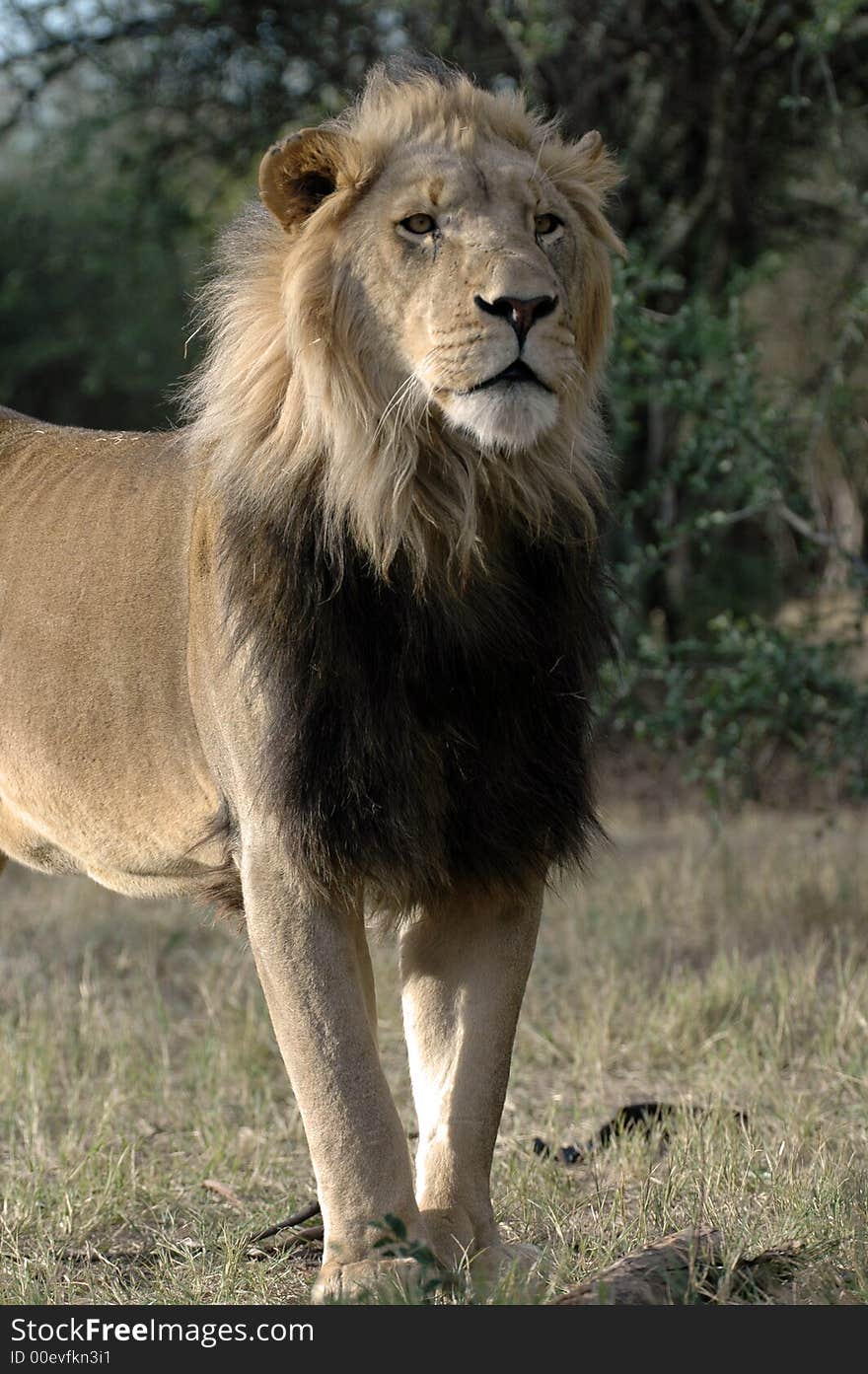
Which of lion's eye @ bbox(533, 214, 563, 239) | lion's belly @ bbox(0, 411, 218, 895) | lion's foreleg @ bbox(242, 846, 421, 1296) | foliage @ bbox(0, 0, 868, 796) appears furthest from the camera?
foliage @ bbox(0, 0, 868, 796)

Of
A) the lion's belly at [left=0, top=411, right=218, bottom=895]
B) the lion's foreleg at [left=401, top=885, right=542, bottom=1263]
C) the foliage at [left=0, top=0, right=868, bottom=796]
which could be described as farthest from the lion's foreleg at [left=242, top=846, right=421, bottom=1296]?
the foliage at [left=0, top=0, right=868, bottom=796]

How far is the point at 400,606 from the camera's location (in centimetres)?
306

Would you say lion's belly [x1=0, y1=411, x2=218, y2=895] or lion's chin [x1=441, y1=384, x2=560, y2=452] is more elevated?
lion's chin [x1=441, y1=384, x2=560, y2=452]

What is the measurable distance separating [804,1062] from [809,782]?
519cm

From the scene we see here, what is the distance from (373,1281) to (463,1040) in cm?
49

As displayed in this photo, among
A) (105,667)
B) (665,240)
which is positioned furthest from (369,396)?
(665,240)

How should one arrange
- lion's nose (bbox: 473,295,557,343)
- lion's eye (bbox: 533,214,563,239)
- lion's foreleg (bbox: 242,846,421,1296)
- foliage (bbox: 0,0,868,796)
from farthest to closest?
foliage (bbox: 0,0,868,796) → lion's eye (bbox: 533,214,563,239) → lion's foreleg (bbox: 242,846,421,1296) → lion's nose (bbox: 473,295,557,343)

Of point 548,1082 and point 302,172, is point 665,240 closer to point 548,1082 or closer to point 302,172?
point 548,1082

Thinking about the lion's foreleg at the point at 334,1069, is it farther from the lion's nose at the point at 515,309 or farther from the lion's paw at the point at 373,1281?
the lion's nose at the point at 515,309

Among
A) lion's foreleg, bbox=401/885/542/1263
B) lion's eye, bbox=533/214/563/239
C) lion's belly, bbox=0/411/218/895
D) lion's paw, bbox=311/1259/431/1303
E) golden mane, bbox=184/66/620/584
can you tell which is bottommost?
lion's paw, bbox=311/1259/431/1303

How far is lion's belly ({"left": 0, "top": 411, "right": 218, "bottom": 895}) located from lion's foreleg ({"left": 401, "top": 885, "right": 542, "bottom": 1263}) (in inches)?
20.5

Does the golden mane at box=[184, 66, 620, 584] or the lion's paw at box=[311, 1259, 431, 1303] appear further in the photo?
the golden mane at box=[184, 66, 620, 584]

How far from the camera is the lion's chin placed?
111 inches

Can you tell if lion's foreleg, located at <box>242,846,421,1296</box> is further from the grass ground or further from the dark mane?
the grass ground
